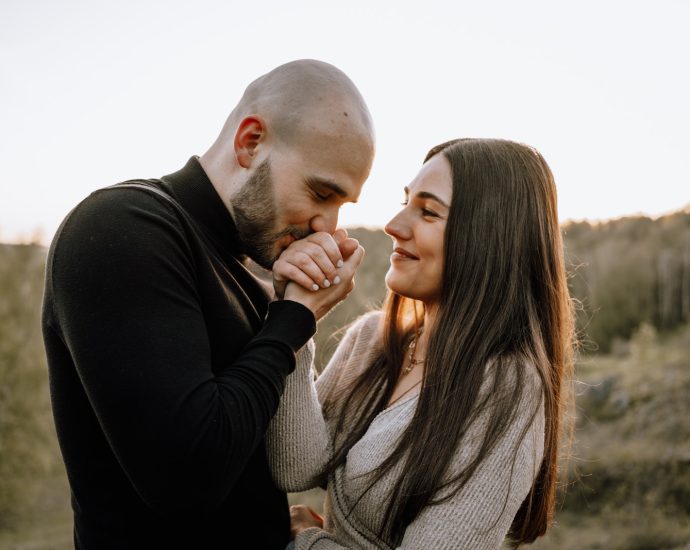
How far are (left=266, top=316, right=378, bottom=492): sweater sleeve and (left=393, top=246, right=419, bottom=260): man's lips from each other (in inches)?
23.6

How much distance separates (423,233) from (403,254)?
0.47 feet

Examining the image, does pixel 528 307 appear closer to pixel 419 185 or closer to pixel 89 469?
pixel 419 185

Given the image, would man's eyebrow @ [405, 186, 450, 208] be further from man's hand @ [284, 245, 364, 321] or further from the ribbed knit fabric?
the ribbed knit fabric

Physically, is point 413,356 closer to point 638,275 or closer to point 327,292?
point 327,292

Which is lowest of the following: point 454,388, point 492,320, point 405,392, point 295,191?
point 405,392

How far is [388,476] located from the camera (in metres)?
2.18

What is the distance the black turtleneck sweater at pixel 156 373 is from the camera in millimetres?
1414

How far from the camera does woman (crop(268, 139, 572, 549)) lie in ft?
6.72

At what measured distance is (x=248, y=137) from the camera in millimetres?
2084

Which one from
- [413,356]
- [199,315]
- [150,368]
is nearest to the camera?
[150,368]

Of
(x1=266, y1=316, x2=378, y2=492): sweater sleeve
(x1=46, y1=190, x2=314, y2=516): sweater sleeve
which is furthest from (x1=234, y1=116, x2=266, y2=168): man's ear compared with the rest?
(x1=266, y1=316, x2=378, y2=492): sweater sleeve

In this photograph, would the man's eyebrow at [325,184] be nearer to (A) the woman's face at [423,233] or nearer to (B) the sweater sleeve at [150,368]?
(A) the woman's face at [423,233]

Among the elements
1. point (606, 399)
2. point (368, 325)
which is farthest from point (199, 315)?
point (606, 399)

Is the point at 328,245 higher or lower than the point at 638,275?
higher
